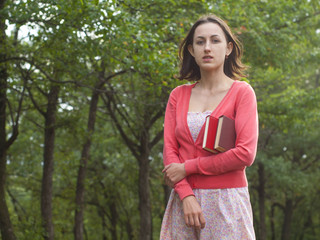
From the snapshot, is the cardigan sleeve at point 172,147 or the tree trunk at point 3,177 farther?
the tree trunk at point 3,177

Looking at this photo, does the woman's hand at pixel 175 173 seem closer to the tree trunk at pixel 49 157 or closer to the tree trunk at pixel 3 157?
the tree trunk at pixel 3 157

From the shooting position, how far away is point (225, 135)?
2.52 m

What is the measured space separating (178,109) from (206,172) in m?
0.44

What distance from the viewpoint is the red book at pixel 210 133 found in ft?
Result: 8.16

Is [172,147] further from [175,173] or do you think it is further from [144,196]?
[144,196]

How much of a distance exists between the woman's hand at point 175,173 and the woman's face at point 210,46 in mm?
607

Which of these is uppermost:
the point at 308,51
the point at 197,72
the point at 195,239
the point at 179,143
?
the point at 308,51

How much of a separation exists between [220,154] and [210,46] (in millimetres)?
644

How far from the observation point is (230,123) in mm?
2535

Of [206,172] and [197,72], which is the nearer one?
[206,172]

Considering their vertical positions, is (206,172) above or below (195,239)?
above

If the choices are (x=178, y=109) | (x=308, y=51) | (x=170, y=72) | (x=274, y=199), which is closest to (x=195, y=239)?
(x=178, y=109)

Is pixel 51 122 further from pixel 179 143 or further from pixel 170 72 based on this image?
pixel 179 143

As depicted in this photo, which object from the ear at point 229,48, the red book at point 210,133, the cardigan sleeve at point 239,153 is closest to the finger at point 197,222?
the cardigan sleeve at point 239,153
